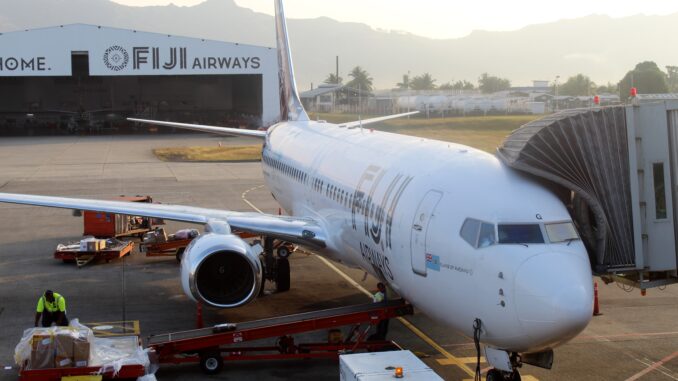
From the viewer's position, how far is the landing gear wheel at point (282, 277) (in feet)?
75.8

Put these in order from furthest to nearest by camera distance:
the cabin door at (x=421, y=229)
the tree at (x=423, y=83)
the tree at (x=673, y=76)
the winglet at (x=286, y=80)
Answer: the tree at (x=423, y=83) → the tree at (x=673, y=76) → the winglet at (x=286, y=80) → the cabin door at (x=421, y=229)

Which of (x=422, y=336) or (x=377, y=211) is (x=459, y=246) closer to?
(x=377, y=211)

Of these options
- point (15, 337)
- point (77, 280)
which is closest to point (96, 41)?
point (77, 280)

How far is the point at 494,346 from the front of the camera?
12602mm

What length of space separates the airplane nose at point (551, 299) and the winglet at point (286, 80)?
67.1 ft

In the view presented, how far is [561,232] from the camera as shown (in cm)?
1240

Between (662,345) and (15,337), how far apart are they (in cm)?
1380

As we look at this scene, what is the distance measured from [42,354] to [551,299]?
8835 millimetres

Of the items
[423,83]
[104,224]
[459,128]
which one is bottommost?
[104,224]

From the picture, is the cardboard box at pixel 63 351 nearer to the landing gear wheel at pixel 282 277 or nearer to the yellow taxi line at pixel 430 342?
the yellow taxi line at pixel 430 342

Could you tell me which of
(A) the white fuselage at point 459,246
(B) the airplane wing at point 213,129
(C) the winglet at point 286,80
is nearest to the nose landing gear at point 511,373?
(A) the white fuselage at point 459,246

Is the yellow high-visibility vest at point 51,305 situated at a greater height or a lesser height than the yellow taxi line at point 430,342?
greater

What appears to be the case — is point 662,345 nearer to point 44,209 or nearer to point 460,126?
point 44,209

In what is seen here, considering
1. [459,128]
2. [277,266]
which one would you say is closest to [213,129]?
[277,266]
